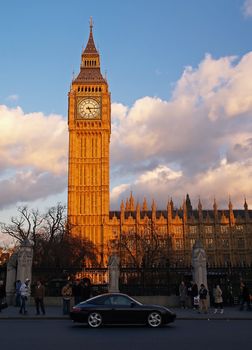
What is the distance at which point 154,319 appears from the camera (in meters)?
12.5

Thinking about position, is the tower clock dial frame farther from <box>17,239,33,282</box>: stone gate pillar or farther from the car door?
the car door

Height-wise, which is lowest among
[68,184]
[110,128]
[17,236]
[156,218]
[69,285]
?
[69,285]

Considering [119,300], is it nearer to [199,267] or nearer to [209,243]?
[199,267]

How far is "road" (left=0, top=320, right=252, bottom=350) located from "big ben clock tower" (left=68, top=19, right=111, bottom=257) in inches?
2352

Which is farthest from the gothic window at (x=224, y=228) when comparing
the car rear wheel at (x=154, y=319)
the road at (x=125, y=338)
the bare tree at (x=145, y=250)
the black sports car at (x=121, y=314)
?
the car rear wheel at (x=154, y=319)

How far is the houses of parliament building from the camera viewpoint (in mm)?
75150

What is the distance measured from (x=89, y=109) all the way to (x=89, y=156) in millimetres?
9725

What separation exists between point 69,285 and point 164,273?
7.19 meters

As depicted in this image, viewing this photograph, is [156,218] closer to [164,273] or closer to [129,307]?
[164,273]

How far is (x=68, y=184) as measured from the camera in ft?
251

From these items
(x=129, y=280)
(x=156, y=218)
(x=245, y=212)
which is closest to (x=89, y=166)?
(x=156, y=218)

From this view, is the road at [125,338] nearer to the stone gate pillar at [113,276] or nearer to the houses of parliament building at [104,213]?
the stone gate pillar at [113,276]

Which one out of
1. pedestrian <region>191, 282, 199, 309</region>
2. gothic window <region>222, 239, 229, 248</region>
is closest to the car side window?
pedestrian <region>191, 282, 199, 309</region>

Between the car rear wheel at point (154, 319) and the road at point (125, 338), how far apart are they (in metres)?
0.22
